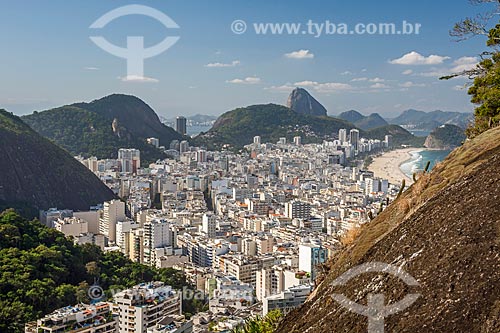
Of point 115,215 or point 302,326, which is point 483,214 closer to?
point 302,326

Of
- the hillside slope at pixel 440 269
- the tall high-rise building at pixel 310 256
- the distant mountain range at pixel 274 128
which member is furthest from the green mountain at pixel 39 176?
the distant mountain range at pixel 274 128

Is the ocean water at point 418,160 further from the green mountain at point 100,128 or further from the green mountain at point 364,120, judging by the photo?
the green mountain at point 364,120

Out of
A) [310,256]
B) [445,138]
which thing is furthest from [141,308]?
[445,138]

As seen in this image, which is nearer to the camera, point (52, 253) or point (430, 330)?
point (430, 330)

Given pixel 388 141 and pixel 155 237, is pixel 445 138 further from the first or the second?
pixel 155 237

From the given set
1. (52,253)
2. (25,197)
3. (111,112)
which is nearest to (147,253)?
(52,253)

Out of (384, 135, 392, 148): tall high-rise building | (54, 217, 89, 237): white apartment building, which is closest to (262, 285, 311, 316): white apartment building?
(54, 217, 89, 237): white apartment building
